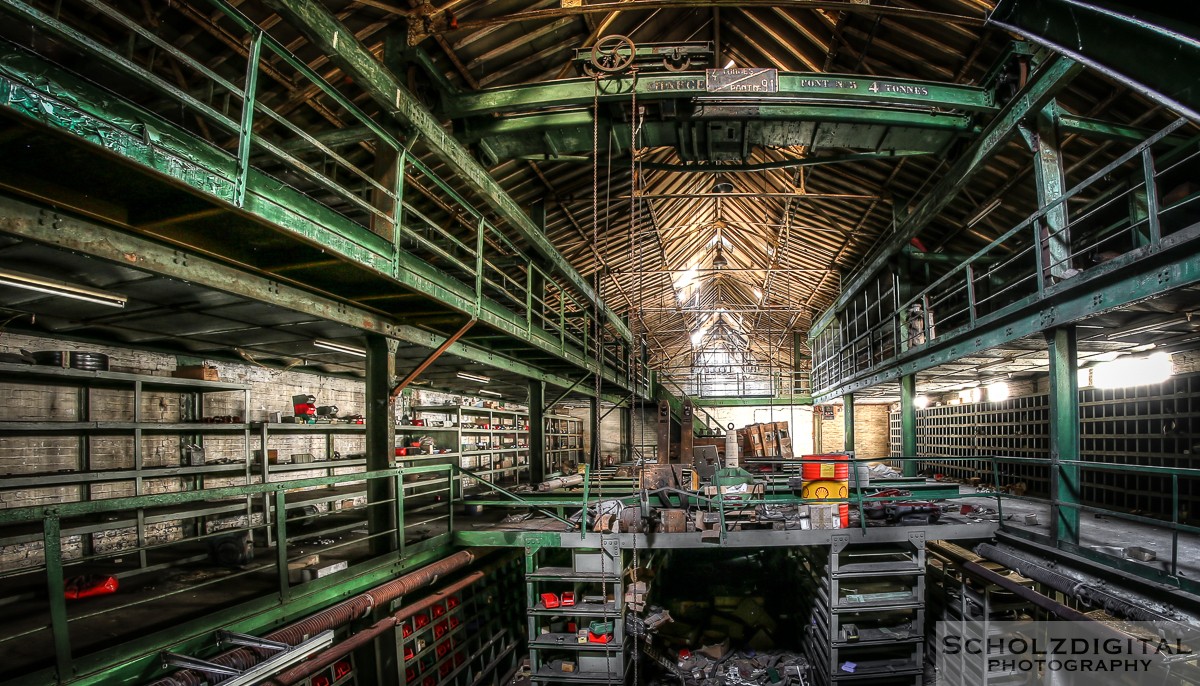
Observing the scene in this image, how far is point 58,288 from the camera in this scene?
13.6 feet

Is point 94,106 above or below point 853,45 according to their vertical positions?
below

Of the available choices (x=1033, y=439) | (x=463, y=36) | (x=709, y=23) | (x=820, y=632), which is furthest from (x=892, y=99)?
(x=1033, y=439)

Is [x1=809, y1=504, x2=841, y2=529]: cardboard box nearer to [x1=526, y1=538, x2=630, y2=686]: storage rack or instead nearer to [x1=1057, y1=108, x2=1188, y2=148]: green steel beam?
[x1=526, y1=538, x2=630, y2=686]: storage rack

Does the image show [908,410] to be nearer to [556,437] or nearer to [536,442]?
[536,442]

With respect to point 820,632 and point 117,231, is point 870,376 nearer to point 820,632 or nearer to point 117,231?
point 820,632

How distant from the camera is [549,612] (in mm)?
6801

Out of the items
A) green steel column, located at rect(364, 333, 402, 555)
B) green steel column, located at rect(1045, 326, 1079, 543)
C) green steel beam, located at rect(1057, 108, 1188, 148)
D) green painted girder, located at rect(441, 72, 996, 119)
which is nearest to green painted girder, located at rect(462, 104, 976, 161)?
green painted girder, located at rect(441, 72, 996, 119)

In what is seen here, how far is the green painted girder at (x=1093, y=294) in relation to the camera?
14.4 feet

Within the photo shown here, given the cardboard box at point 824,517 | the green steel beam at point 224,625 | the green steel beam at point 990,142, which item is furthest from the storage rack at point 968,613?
the green steel beam at point 224,625

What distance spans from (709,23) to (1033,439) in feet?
38.9

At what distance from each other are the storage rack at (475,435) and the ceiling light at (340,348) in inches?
76.0

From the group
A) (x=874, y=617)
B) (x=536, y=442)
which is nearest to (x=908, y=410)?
(x=874, y=617)

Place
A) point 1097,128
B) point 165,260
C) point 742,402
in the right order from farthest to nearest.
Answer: point 742,402 < point 1097,128 < point 165,260

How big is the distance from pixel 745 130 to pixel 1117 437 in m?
8.93
